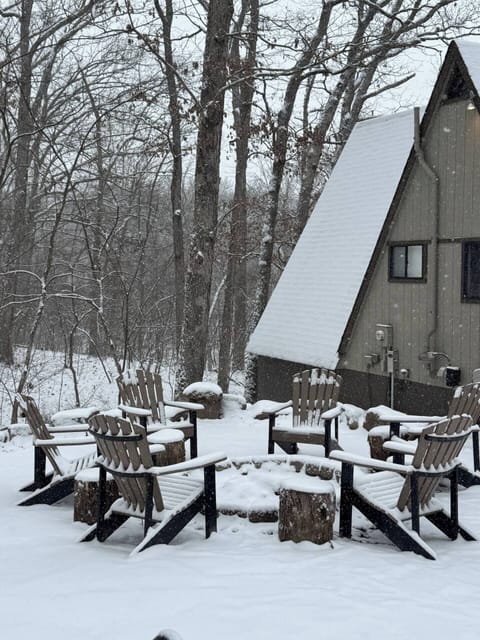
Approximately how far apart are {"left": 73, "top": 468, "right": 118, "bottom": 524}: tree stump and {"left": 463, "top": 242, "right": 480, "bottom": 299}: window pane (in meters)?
6.98

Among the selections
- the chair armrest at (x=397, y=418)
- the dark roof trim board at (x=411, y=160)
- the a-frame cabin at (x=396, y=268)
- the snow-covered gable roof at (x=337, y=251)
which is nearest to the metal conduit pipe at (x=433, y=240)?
the a-frame cabin at (x=396, y=268)

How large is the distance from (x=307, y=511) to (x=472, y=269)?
675 centimetres

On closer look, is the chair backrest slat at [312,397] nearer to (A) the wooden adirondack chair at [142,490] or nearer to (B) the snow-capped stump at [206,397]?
(B) the snow-capped stump at [206,397]

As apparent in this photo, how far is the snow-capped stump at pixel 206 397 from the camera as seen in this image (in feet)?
30.8

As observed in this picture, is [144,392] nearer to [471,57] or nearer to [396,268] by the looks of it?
[396,268]

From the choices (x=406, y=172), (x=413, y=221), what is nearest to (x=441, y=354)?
(x=413, y=221)

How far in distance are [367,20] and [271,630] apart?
57.1 ft

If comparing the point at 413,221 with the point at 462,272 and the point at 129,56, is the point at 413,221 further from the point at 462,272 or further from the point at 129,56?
the point at 129,56

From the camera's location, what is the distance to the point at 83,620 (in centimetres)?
370

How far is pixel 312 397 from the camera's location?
296 inches

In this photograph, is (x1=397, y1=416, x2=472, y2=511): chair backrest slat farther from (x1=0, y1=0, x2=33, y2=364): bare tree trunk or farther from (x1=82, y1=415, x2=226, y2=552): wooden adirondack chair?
(x1=0, y1=0, x2=33, y2=364): bare tree trunk

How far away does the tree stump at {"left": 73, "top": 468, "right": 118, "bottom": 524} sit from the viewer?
5.46 m

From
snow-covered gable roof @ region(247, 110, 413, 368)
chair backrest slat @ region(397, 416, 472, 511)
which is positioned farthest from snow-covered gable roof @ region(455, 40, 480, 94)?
chair backrest slat @ region(397, 416, 472, 511)

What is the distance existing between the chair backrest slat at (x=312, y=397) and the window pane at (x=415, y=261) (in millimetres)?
4616
